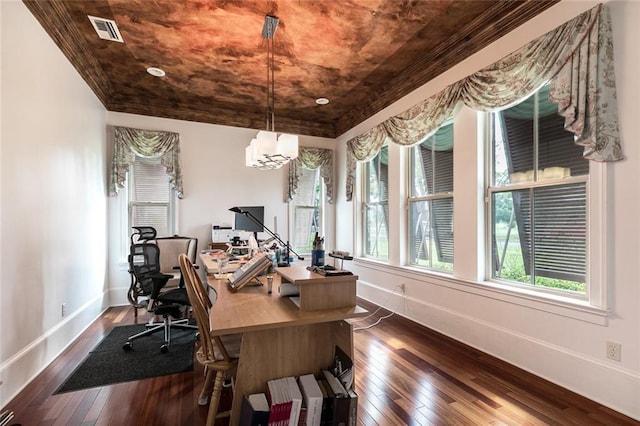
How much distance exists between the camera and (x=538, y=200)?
8.18 ft

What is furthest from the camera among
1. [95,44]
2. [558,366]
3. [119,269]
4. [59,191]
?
[119,269]

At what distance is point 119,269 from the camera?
14.3ft

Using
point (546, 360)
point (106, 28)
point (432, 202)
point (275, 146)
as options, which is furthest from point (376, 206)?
point (106, 28)

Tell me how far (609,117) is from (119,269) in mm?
5626

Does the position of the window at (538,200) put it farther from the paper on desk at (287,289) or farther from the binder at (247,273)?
the binder at (247,273)

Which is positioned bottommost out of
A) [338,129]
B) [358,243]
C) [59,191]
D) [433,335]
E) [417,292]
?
[433,335]

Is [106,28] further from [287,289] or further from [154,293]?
[287,289]

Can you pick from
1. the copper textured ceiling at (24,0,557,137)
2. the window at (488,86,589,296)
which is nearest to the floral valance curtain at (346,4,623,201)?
the window at (488,86,589,296)

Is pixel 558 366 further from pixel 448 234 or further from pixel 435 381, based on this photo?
pixel 448 234

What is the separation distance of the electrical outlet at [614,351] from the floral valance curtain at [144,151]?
16.6 ft

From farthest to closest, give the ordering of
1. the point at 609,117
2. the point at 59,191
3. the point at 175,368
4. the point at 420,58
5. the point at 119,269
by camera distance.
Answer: the point at 119,269 < the point at 420,58 < the point at 59,191 < the point at 175,368 < the point at 609,117

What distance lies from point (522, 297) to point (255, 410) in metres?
2.26

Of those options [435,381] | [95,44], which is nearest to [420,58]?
[435,381]

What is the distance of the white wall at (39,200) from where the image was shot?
204cm
